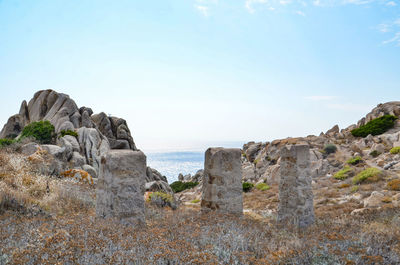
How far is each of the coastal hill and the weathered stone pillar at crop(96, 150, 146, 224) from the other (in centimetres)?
54

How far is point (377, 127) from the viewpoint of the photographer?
31719 mm

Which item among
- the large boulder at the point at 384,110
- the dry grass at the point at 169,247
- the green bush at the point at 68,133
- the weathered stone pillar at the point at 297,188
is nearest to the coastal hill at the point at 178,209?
the dry grass at the point at 169,247

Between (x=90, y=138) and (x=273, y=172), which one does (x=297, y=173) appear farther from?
(x=90, y=138)

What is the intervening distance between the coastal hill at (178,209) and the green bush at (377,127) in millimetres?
111

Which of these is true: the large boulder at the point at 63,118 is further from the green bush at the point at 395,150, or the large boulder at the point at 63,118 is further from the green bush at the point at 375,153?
the green bush at the point at 395,150

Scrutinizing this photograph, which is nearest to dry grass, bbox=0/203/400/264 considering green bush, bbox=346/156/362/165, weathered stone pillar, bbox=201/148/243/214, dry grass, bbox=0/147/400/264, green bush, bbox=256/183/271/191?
dry grass, bbox=0/147/400/264

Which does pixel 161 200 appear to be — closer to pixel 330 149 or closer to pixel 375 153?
pixel 375 153

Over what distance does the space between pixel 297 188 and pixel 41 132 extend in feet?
69.9

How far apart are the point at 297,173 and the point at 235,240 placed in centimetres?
470

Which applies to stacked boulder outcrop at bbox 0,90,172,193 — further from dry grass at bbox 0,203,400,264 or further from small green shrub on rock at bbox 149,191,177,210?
dry grass at bbox 0,203,400,264

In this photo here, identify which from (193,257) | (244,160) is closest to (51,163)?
(193,257)

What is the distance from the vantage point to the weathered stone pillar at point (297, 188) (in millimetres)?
9750

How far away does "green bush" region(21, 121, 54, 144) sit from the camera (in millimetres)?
24056

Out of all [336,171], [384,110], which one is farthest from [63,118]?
[384,110]
